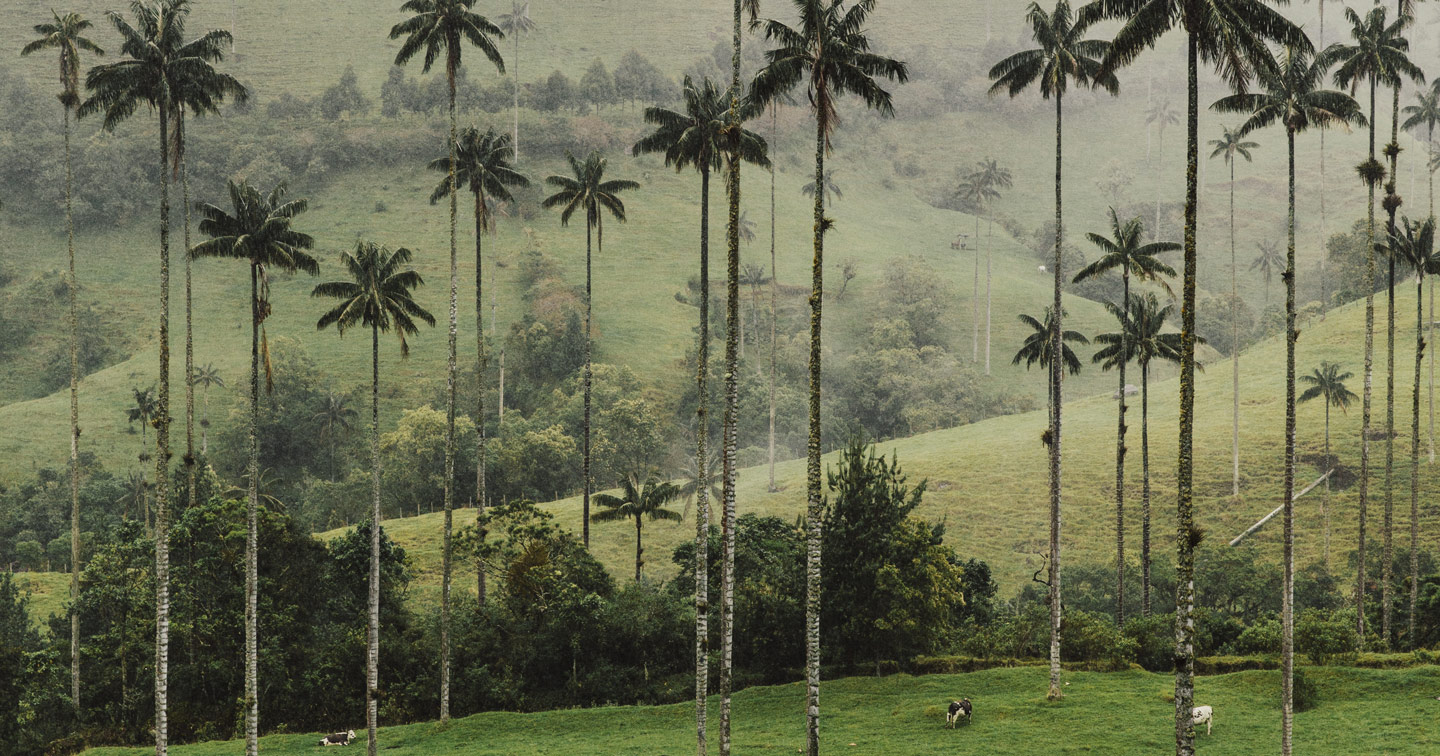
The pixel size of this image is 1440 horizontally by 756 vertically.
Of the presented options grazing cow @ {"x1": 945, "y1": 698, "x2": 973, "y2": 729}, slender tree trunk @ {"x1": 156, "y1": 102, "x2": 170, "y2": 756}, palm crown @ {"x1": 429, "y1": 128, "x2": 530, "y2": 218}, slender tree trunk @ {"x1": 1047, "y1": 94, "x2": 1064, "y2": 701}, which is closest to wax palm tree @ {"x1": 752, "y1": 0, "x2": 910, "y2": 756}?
grazing cow @ {"x1": 945, "y1": 698, "x2": 973, "y2": 729}

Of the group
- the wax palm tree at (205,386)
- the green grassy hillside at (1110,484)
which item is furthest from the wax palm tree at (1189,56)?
the wax palm tree at (205,386)

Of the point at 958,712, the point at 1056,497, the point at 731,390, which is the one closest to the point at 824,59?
the point at 731,390

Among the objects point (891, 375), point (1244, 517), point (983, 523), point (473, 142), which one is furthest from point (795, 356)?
point (473, 142)

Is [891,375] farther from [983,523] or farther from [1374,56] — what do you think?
[1374,56]

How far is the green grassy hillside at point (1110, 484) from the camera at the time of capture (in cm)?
8725

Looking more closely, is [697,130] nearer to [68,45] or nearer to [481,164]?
[481,164]

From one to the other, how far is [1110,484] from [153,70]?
86.0m

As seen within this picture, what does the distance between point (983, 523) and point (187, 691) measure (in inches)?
2568

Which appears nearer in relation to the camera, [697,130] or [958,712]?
[958,712]

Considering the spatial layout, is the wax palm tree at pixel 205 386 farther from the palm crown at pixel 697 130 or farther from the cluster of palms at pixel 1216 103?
the cluster of palms at pixel 1216 103

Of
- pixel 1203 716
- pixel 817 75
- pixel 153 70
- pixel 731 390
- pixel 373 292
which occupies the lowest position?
pixel 1203 716

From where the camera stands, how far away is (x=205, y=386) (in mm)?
122375

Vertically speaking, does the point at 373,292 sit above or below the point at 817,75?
below

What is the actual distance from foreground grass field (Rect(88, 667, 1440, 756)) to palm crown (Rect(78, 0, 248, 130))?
95.9 feet
